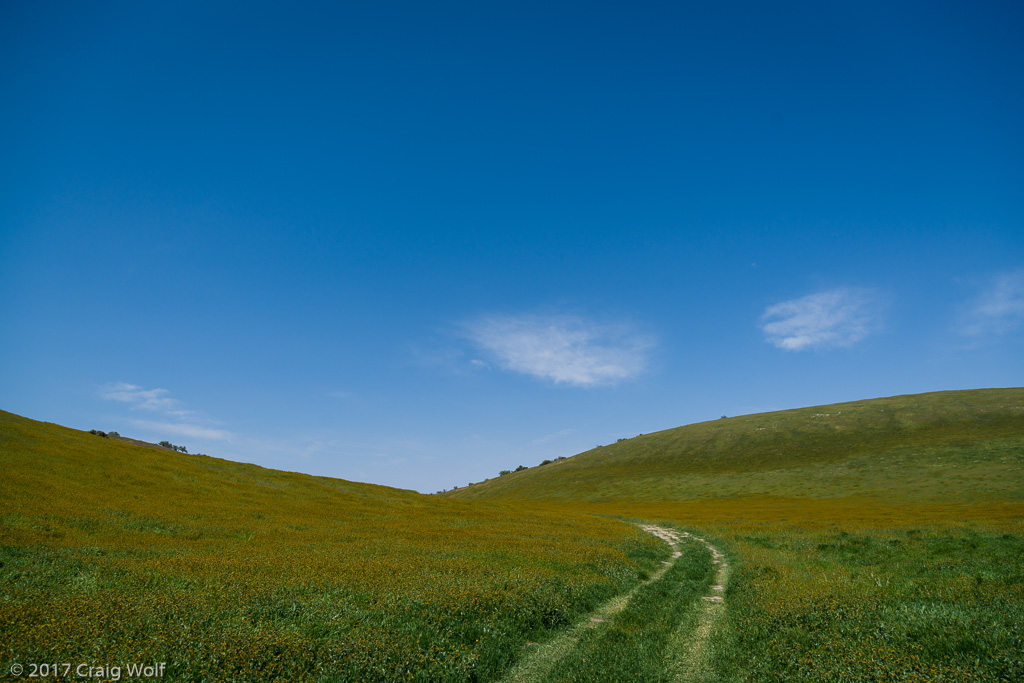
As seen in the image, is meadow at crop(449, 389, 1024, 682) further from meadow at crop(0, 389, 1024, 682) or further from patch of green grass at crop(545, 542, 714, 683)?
patch of green grass at crop(545, 542, 714, 683)

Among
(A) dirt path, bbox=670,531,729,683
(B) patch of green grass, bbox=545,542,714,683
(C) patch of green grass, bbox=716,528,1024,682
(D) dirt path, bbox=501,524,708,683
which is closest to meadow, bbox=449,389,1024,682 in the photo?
(C) patch of green grass, bbox=716,528,1024,682

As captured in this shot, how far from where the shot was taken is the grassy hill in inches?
308

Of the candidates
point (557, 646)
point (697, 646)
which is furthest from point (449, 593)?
point (697, 646)

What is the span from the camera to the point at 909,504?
60.8m

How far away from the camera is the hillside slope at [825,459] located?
72688 millimetres

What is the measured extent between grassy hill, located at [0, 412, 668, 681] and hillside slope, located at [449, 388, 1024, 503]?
227 feet

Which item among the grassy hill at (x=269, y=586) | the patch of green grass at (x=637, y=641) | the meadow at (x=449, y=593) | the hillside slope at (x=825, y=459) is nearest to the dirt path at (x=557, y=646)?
the meadow at (x=449, y=593)

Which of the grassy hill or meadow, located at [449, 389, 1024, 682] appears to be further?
meadow, located at [449, 389, 1024, 682]

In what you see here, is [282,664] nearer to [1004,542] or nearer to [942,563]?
[942,563]

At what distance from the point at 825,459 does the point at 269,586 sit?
113022 mm

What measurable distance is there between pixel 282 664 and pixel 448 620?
4.01 meters

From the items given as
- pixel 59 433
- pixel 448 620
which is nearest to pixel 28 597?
pixel 448 620

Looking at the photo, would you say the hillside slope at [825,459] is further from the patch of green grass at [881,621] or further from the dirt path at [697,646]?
the dirt path at [697,646]

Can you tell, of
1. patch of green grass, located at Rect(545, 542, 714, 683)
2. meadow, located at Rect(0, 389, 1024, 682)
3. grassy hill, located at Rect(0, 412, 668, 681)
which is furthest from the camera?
patch of green grass, located at Rect(545, 542, 714, 683)
